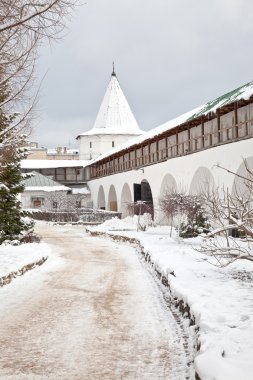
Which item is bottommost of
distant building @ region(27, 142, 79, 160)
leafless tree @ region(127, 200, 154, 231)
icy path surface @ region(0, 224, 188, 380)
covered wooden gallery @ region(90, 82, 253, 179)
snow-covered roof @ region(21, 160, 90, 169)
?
icy path surface @ region(0, 224, 188, 380)

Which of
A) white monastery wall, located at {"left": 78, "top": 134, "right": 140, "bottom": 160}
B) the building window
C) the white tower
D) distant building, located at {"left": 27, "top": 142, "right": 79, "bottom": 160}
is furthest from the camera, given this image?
distant building, located at {"left": 27, "top": 142, "right": 79, "bottom": 160}

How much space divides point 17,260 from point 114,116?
48.4 meters

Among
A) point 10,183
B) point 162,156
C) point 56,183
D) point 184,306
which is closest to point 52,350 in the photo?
Answer: point 184,306

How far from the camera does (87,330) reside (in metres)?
6.73

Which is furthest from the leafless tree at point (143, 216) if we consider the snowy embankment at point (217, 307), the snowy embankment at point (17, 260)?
the snowy embankment at point (217, 307)

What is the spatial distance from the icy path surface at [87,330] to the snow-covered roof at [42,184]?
37.8 m

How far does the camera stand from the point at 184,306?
7539 millimetres

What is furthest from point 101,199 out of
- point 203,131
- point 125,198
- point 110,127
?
point 203,131

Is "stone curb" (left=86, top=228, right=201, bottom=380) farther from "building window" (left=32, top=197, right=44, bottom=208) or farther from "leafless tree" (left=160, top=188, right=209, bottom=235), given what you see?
"building window" (left=32, top=197, right=44, bottom=208)

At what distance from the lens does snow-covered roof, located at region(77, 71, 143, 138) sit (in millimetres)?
59656

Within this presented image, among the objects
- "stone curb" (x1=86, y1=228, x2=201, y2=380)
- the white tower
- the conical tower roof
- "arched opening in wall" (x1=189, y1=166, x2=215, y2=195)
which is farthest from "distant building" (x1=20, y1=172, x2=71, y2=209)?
"arched opening in wall" (x1=189, y1=166, x2=215, y2=195)

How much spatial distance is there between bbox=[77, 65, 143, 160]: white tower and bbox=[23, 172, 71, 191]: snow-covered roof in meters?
9.07

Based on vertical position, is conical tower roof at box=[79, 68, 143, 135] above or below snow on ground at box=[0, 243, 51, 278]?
above

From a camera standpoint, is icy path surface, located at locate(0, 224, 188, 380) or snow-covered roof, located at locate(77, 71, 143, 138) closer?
icy path surface, located at locate(0, 224, 188, 380)
